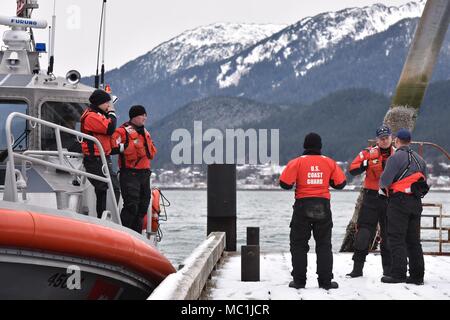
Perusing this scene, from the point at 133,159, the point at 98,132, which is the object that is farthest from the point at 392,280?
the point at 98,132

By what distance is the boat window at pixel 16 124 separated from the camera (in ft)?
30.3

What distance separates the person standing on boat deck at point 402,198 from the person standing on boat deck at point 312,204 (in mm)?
669

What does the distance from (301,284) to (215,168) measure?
4.13 metres

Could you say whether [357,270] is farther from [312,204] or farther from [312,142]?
[312,142]

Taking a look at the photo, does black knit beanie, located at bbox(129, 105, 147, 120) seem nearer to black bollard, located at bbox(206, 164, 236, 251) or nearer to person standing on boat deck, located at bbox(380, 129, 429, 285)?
person standing on boat deck, located at bbox(380, 129, 429, 285)

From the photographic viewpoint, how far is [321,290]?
8188 mm

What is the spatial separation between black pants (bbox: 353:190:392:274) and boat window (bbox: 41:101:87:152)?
10.6 feet

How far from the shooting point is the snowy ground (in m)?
7.76

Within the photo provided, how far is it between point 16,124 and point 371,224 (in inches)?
160

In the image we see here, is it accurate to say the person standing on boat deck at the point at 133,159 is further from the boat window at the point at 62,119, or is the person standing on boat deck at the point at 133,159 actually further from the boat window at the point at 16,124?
the boat window at the point at 16,124

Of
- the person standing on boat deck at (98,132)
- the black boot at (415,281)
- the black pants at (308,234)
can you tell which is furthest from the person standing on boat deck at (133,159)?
the black boot at (415,281)

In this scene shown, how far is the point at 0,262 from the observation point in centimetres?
662
